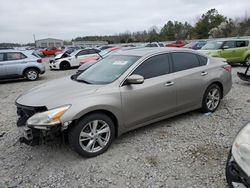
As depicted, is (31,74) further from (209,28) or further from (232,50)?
(209,28)

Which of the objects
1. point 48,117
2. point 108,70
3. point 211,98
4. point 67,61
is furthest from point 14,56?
point 211,98

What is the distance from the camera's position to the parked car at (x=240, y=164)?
1955 mm

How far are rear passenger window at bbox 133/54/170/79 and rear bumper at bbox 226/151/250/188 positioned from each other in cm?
211

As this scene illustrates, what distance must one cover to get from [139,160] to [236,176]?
59.1 inches

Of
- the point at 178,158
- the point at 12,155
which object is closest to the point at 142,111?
the point at 178,158

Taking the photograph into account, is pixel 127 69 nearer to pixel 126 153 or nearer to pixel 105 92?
pixel 105 92

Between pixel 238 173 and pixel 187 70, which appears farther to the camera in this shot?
pixel 187 70

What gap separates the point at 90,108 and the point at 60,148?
38.6 inches

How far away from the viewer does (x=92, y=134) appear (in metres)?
3.38

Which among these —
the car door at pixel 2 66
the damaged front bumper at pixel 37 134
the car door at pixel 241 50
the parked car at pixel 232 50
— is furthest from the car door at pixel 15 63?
the car door at pixel 241 50

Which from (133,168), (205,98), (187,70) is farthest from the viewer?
(205,98)

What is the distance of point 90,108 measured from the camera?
10.7 ft

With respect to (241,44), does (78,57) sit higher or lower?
lower

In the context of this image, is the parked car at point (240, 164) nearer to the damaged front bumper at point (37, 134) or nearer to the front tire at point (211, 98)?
the damaged front bumper at point (37, 134)
